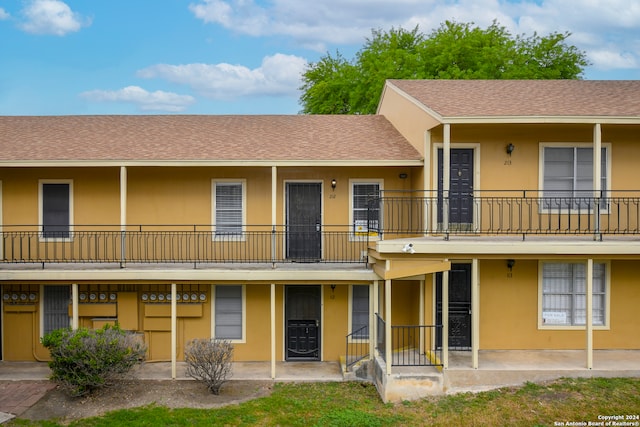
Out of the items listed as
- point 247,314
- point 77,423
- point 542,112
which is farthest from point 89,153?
point 542,112

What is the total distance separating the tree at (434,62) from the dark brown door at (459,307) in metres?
16.9

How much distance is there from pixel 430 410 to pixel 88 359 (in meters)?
6.74

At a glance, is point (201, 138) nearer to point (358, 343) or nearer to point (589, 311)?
point (358, 343)

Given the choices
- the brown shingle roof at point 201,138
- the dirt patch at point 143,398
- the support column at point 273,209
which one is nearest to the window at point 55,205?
the brown shingle roof at point 201,138

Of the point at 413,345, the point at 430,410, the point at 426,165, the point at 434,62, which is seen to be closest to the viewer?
→ the point at 430,410

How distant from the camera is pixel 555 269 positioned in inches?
529

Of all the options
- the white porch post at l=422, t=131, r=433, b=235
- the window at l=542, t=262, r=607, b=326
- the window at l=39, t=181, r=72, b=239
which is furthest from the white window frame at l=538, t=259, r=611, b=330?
the window at l=39, t=181, r=72, b=239

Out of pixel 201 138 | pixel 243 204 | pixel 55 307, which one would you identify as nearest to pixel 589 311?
pixel 243 204

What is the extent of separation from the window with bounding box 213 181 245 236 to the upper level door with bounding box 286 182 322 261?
121cm

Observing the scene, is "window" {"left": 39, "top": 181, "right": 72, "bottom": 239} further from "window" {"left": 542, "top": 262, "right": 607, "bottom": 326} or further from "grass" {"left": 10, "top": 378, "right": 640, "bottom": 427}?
"window" {"left": 542, "top": 262, "right": 607, "bottom": 326}

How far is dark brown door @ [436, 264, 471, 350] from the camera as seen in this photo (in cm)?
1340

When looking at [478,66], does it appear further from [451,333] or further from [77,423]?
[77,423]

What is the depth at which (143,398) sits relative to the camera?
37.7 feet

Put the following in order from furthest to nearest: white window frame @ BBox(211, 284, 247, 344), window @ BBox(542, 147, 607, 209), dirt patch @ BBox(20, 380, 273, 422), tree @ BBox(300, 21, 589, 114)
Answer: tree @ BBox(300, 21, 589, 114)
white window frame @ BBox(211, 284, 247, 344)
window @ BBox(542, 147, 607, 209)
dirt patch @ BBox(20, 380, 273, 422)
